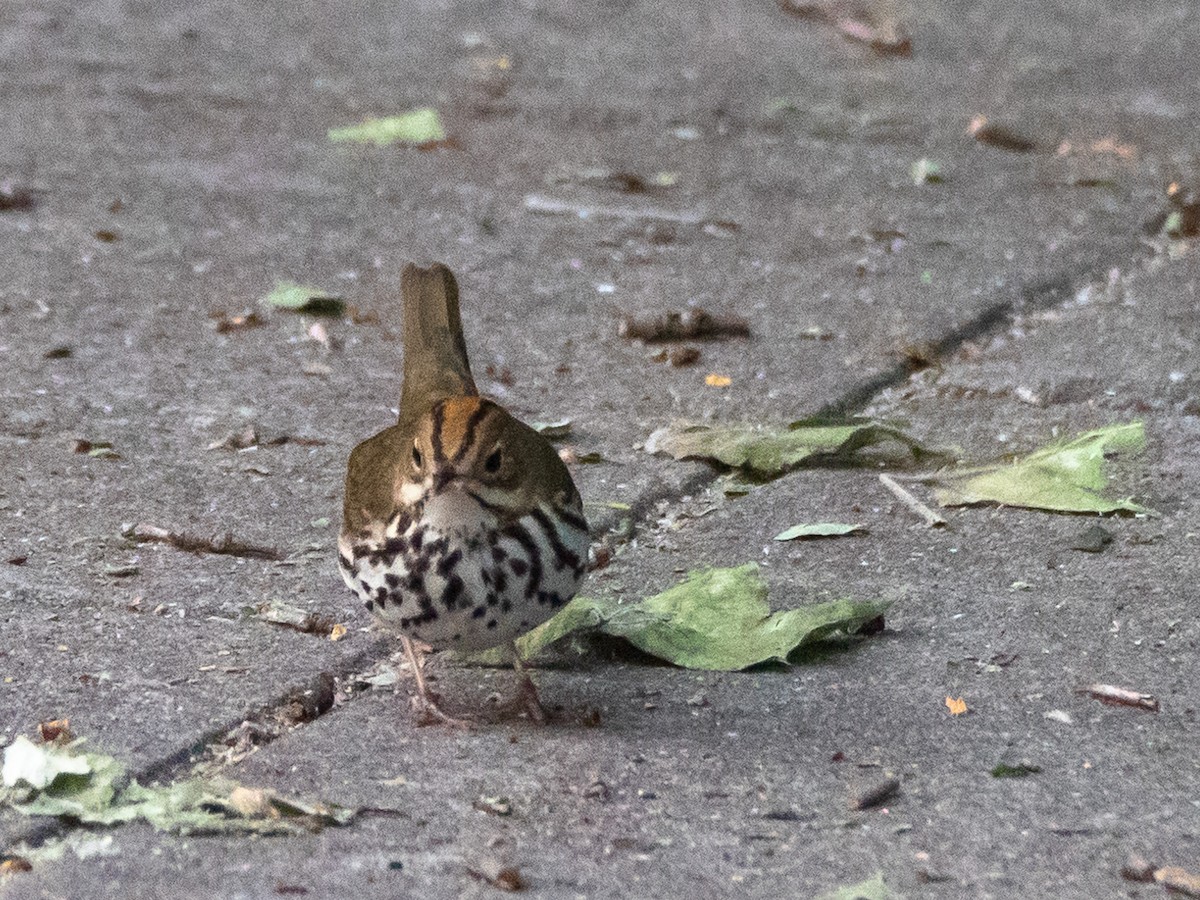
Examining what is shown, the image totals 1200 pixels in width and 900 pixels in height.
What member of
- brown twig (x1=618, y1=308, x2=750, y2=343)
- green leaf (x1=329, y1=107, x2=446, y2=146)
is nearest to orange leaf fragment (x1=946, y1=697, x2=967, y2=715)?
brown twig (x1=618, y1=308, x2=750, y2=343)

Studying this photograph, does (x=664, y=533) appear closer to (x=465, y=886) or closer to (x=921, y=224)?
(x=465, y=886)

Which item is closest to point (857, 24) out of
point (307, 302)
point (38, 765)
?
point (307, 302)

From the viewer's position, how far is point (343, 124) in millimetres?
7102

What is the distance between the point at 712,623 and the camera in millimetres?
3641

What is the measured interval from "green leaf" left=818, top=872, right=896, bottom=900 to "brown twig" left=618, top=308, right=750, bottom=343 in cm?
272

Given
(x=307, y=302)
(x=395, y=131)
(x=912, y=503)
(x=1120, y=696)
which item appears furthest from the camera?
(x=395, y=131)

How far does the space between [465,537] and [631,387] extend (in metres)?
1.88

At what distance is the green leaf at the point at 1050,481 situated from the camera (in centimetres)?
422

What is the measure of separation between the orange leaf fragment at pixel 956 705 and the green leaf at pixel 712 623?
0.94 feet

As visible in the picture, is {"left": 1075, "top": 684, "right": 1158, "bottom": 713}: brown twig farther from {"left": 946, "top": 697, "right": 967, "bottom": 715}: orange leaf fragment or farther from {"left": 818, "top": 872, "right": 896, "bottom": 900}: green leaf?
{"left": 818, "top": 872, "right": 896, "bottom": 900}: green leaf

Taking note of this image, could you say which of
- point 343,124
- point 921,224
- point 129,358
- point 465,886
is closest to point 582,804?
point 465,886

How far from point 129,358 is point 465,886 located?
8.93 ft

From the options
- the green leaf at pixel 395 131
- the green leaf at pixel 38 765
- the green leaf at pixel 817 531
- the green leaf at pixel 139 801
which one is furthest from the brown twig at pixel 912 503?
the green leaf at pixel 395 131

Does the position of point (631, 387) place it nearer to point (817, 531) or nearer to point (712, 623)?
point (817, 531)
